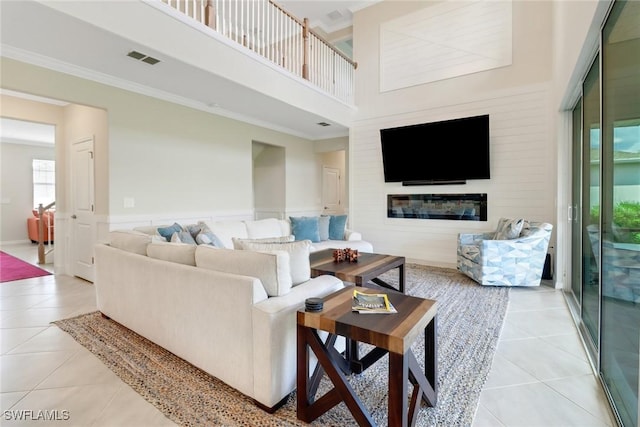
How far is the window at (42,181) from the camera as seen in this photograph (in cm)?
827

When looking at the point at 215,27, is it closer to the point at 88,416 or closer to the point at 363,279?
the point at 363,279

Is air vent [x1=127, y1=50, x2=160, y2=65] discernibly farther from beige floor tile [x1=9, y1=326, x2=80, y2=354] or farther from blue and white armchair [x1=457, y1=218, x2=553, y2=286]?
blue and white armchair [x1=457, y1=218, x2=553, y2=286]

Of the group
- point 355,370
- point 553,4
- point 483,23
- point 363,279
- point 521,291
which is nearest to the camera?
point 355,370

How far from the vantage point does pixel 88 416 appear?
165 cm

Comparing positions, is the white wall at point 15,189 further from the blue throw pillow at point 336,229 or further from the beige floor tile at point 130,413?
the beige floor tile at point 130,413

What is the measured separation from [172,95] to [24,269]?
12.8ft

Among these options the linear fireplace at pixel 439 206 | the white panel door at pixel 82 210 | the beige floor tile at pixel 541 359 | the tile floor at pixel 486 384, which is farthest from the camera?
the linear fireplace at pixel 439 206

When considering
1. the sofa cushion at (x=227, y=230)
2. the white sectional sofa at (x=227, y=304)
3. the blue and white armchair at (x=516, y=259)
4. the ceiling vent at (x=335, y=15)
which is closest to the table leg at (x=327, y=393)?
the white sectional sofa at (x=227, y=304)

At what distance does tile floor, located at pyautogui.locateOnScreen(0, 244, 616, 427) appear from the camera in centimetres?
163

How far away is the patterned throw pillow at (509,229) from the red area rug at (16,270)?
6.96 m

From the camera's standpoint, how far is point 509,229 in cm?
418

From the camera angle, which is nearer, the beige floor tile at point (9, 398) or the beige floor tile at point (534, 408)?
the beige floor tile at point (534, 408)

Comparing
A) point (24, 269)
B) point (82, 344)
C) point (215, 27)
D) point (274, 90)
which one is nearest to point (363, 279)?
point (82, 344)

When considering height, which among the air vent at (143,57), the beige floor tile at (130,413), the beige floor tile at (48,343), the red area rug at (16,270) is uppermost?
the air vent at (143,57)
